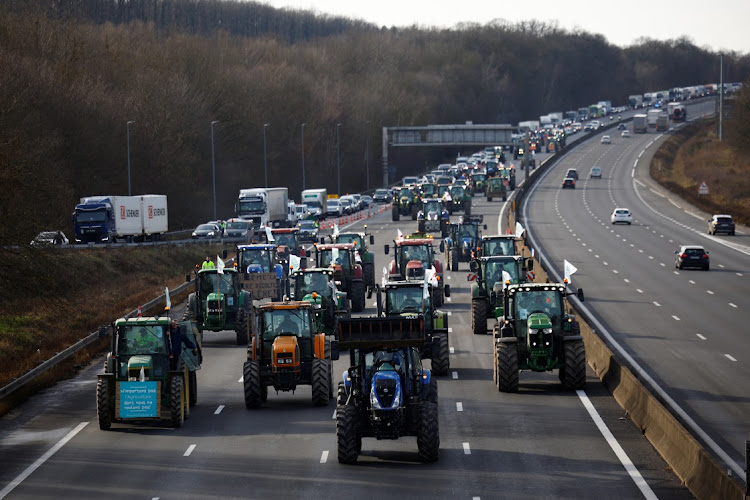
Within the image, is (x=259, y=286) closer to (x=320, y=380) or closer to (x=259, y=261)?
(x=259, y=261)

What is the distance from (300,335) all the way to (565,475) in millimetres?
8535

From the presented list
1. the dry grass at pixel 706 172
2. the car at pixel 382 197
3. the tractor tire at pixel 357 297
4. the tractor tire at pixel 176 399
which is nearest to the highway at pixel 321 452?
the tractor tire at pixel 176 399

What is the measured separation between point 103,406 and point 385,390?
7277 mm

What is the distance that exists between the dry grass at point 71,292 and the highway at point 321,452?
12.0 ft

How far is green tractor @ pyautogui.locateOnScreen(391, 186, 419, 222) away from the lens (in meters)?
99.3

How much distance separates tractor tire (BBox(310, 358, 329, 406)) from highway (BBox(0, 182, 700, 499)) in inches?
16.6

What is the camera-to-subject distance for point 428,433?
2198cm

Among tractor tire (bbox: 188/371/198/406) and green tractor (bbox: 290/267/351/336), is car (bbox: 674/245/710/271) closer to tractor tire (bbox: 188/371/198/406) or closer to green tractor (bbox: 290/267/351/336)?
green tractor (bbox: 290/267/351/336)

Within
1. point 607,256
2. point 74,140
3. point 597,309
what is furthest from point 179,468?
point 74,140

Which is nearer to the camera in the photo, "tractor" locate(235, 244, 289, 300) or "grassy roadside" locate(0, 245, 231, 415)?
"grassy roadside" locate(0, 245, 231, 415)

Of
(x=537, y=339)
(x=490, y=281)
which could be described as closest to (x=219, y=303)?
(x=490, y=281)

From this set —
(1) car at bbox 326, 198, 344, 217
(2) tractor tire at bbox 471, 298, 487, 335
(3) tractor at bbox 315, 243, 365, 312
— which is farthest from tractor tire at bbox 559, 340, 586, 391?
(1) car at bbox 326, 198, 344, 217

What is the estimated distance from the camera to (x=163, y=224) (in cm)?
7944

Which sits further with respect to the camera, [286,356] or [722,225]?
[722,225]
